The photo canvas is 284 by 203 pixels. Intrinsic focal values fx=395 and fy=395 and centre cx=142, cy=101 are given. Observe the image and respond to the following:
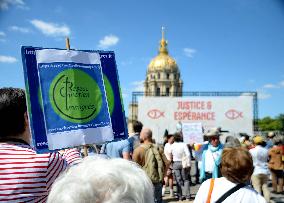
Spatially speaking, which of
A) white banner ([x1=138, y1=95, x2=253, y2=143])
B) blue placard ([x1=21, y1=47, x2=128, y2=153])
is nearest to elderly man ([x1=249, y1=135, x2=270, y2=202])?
blue placard ([x1=21, y1=47, x2=128, y2=153])

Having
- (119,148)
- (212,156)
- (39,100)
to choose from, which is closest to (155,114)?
(212,156)

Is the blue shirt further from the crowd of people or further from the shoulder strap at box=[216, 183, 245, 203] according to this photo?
the shoulder strap at box=[216, 183, 245, 203]

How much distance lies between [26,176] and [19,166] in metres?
0.06

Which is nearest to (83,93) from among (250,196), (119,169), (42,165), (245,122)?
(42,165)

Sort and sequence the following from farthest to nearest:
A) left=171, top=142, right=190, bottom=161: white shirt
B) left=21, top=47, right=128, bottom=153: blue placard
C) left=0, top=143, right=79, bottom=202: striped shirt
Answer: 1. left=171, top=142, right=190, bottom=161: white shirt
2. left=21, top=47, right=128, bottom=153: blue placard
3. left=0, top=143, right=79, bottom=202: striped shirt

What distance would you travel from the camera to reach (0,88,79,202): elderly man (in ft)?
6.46

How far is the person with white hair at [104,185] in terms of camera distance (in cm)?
128

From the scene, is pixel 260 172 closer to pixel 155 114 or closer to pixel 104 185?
pixel 104 185

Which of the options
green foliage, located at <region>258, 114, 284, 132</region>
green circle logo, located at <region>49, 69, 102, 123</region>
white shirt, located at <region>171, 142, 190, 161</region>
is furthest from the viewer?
green foliage, located at <region>258, 114, 284, 132</region>

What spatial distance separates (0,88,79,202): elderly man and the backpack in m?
3.82

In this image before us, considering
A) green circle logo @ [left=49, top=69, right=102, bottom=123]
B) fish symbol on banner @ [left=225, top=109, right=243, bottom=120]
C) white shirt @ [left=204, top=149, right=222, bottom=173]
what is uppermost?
green circle logo @ [left=49, top=69, right=102, bottom=123]

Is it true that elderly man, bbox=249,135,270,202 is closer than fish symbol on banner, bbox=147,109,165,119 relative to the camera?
Yes

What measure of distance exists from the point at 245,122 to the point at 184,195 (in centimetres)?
2378

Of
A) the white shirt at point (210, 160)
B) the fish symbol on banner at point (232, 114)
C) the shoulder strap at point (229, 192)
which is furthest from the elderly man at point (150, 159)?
the fish symbol on banner at point (232, 114)
